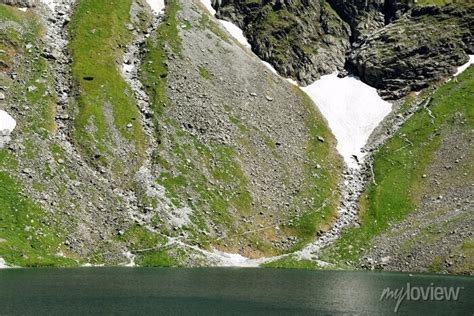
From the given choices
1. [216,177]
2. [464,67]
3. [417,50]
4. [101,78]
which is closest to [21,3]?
[101,78]

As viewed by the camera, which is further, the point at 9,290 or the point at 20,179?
the point at 20,179

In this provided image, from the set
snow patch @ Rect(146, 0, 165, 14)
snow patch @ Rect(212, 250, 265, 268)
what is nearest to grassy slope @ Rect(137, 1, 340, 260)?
snow patch @ Rect(212, 250, 265, 268)

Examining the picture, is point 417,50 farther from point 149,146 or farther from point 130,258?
point 130,258

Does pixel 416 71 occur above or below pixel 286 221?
above

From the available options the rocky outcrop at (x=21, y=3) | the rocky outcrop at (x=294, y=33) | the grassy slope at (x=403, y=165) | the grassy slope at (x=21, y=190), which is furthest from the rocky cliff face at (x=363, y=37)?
the grassy slope at (x=21, y=190)

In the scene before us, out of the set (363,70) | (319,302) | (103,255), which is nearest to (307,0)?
(363,70)

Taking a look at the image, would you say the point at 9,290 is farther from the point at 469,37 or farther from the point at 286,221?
the point at 469,37
